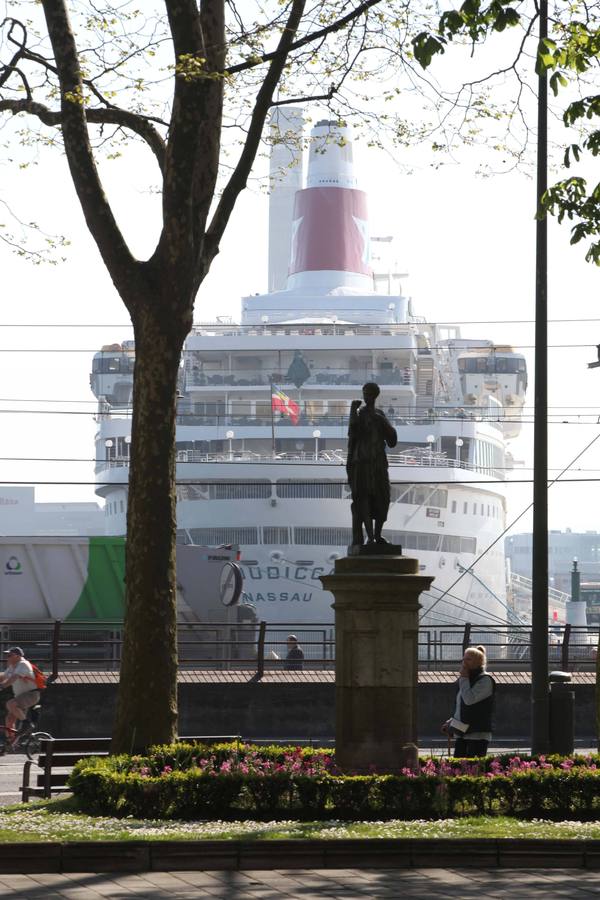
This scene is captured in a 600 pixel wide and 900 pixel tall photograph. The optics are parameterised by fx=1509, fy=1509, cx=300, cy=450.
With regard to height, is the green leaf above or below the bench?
above

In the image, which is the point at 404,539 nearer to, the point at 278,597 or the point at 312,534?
the point at 312,534

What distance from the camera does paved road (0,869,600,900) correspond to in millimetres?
7754

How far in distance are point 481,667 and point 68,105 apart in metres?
6.04

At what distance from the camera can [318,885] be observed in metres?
8.09

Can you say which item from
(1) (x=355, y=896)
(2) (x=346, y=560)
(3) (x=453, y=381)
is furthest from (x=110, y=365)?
(1) (x=355, y=896)

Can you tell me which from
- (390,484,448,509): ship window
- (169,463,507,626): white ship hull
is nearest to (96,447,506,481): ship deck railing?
(169,463,507,626): white ship hull

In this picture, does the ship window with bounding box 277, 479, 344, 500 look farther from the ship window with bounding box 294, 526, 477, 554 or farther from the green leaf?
the green leaf

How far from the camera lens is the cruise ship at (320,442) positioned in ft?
160

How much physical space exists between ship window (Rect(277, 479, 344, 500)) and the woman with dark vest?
118 feet

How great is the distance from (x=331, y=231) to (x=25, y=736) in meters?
49.6

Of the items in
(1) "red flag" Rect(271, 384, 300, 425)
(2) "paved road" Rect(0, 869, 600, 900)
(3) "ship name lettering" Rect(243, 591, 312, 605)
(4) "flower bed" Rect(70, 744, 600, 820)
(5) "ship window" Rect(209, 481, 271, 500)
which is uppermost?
(1) "red flag" Rect(271, 384, 300, 425)

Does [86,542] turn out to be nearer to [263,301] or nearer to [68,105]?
[68,105]

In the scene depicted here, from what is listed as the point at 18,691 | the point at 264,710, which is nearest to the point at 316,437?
the point at 264,710

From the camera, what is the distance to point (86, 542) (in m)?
33.9
